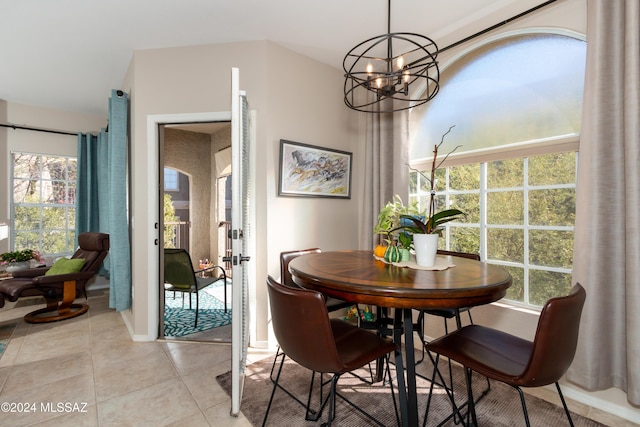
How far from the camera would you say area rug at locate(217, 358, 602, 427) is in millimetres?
1726

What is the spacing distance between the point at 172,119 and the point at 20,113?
3.15 m

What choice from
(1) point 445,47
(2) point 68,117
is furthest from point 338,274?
(2) point 68,117

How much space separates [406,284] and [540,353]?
0.53 meters

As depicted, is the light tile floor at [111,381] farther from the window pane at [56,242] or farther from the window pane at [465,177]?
the window pane at [56,242]

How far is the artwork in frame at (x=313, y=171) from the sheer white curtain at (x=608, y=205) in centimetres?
199

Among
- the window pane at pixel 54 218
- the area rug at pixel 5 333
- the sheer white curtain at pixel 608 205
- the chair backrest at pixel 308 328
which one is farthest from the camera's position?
the window pane at pixel 54 218

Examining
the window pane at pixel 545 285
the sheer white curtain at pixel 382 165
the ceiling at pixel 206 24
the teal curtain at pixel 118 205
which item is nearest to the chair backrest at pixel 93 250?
the teal curtain at pixel 118 205

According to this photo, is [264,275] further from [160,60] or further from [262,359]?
[160,60]

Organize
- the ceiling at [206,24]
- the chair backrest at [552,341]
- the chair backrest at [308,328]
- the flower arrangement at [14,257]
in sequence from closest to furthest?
the chair backrest at [552,341], the chair backrest at [308,328], the ceiling at [206,24], the flower arrangement at [14,257]

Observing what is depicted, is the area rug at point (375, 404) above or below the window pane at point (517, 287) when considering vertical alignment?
below

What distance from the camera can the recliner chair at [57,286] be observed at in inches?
124

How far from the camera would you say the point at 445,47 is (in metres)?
2.57

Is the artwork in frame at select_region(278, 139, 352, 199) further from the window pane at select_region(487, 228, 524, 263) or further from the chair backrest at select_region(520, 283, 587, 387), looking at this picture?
the chair backrest at select_region(520, 283, 587, 387)

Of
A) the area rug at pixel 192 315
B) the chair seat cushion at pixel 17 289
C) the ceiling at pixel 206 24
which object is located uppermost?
the ceiling at pixel 206 24
